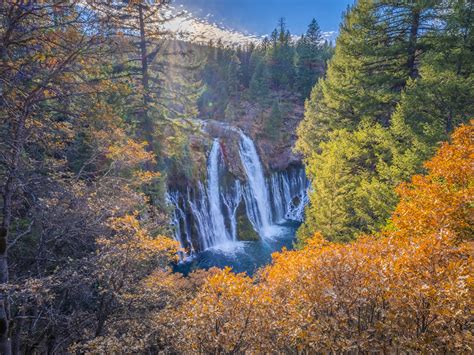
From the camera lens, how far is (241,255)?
2062 cm

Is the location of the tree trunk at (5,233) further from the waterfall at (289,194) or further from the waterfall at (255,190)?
the waterfall at (289,194)

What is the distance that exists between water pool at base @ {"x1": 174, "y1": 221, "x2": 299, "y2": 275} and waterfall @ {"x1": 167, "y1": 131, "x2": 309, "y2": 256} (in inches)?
20.1

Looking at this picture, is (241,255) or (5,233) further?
(241,255)

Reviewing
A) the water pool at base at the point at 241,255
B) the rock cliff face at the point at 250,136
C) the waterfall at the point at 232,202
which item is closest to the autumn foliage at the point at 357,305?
the rock cliff face at the point at 250,136

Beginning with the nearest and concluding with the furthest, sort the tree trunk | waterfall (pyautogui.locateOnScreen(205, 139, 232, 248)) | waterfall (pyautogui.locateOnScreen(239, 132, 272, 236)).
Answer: the tree trunk < waterfall (pyautogui.locateOnScreen(205, 139, 232, 248)) < waterfall (pyautogui.locateOnScreen(239, 132, 272, 236))

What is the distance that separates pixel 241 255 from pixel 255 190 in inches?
314

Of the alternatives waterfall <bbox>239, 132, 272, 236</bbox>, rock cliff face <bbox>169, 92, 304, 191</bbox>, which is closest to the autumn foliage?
rock cliff face <bbox>169, 92, 304, 191</bbox>

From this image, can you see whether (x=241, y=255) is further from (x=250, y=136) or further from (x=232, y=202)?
(x=250, y=136)

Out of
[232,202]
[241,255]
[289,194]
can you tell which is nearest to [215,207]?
[232,202]

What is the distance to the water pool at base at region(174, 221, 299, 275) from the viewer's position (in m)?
18.6

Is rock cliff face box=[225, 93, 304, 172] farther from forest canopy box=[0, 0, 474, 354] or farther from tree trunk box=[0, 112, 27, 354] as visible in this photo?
tree trunk box=[0, 112, 27, 354]

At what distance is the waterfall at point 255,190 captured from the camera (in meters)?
25.7

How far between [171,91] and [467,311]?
1257cm

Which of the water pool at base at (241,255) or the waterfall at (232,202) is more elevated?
the waterfall at (232,202)
